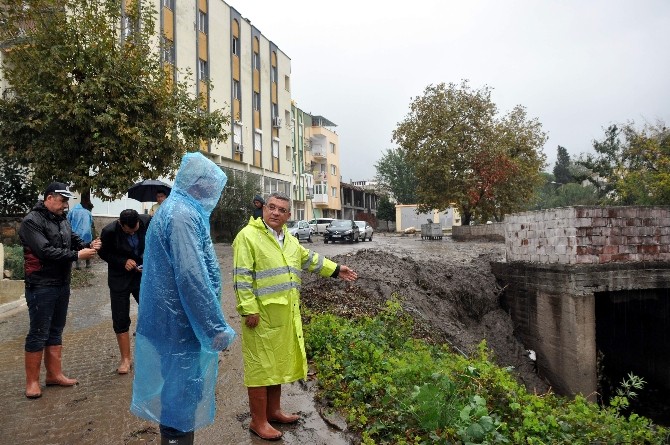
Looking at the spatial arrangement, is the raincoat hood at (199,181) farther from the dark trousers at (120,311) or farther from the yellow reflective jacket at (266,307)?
the dark trousers at (120,311)

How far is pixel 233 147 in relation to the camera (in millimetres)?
31016

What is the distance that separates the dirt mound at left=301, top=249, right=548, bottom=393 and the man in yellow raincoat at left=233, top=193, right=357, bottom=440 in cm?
361

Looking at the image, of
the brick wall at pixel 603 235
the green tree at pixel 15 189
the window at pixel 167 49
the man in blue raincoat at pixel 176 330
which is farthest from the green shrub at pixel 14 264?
the brick wall at pixel 603 235

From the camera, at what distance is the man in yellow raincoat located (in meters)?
3.65

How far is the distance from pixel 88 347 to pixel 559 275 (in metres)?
7.78

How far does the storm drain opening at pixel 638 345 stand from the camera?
9.70 metres

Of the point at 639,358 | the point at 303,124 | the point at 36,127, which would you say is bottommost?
the point at 639,358

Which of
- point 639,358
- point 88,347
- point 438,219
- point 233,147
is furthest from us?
point 438,219

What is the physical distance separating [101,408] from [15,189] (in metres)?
13.2

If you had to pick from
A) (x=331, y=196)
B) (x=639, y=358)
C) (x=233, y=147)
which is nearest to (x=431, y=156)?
(x=233, y=147)

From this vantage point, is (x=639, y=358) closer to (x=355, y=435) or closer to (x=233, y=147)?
(x=355, y=435)

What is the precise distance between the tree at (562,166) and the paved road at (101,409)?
92.1 meters

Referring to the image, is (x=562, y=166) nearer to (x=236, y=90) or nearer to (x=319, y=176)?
(x=319, y=176)

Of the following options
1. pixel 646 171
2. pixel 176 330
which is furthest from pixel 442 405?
pixel 646 171
